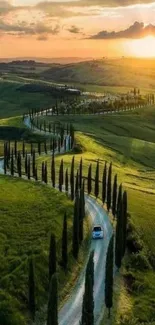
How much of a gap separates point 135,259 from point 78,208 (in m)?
13.3

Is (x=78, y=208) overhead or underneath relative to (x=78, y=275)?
overhead

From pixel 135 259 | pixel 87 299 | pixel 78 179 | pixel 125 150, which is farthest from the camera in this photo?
pixel 125 150

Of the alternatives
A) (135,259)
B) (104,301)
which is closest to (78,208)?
(135,259)

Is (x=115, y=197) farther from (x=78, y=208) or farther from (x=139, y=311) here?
(x=139, y=311)

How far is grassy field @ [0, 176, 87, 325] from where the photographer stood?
6756 centimetres

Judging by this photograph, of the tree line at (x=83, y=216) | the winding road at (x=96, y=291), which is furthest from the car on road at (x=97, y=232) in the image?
the tree line at (x=83, y=216)

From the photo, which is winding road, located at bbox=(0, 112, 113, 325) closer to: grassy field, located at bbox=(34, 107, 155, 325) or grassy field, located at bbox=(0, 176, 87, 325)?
grassy field, located at bbox=(0, 176, 87, 325)

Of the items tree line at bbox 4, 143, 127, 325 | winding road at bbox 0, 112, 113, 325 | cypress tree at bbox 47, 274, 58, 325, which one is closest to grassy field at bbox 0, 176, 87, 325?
winding road at bbox 0, 112, 113, 325

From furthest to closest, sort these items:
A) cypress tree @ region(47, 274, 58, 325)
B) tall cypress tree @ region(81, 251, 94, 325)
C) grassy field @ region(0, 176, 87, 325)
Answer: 1. grassy field @ region(0, 176, 87, 325)
2. tall cypress tree @ region(81, 251, 94, 325)
3. cypress tree @ region(47, 274, 58, 325)

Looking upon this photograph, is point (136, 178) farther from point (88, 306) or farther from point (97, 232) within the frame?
point (88, 306)

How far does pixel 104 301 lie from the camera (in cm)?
7025

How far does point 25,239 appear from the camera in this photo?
8394 cm

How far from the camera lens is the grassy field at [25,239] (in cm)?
6756

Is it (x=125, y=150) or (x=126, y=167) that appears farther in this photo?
(x=125, y=150)
